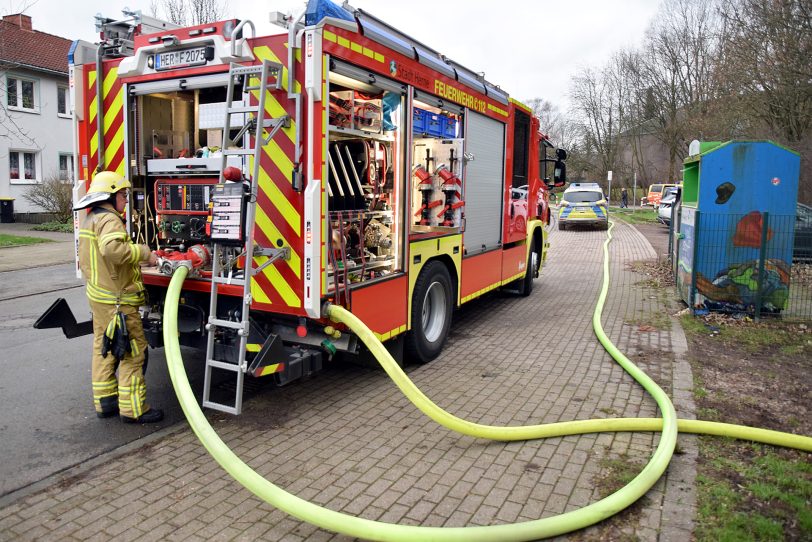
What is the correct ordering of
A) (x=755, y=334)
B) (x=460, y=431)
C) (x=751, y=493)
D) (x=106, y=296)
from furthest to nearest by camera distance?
(x=755, y=334) < (x=106, y=296) < (x=460, y=431) < (x=751, y=493)

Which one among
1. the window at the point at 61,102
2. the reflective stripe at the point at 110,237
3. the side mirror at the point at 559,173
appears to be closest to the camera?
the reflective stripe at the point at 110,237

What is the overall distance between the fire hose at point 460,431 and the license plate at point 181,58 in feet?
5.12

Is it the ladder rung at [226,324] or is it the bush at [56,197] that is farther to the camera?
the bush at [56,197]

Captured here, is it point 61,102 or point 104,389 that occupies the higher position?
point 61,102

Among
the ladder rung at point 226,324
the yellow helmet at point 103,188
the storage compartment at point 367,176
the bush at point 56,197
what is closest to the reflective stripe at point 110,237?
the yellow helmet at point 103,188

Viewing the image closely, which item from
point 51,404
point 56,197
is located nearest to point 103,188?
point 51,404

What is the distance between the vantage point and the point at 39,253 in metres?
15.3

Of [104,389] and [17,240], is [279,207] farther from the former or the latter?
[17,240]

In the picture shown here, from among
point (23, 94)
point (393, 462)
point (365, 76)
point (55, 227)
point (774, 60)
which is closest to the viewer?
point (393, 462)

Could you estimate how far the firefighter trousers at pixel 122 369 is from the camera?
4613mm

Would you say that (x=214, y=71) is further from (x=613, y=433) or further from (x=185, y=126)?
(x=613, y=433)

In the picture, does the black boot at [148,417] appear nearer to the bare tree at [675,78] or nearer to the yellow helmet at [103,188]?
the yellow helmet at [103,188]

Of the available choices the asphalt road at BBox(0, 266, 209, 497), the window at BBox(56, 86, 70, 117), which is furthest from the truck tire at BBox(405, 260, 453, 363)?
the window at BBox(56, 86, 70, 117)

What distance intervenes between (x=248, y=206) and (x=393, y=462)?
194 centimetres
